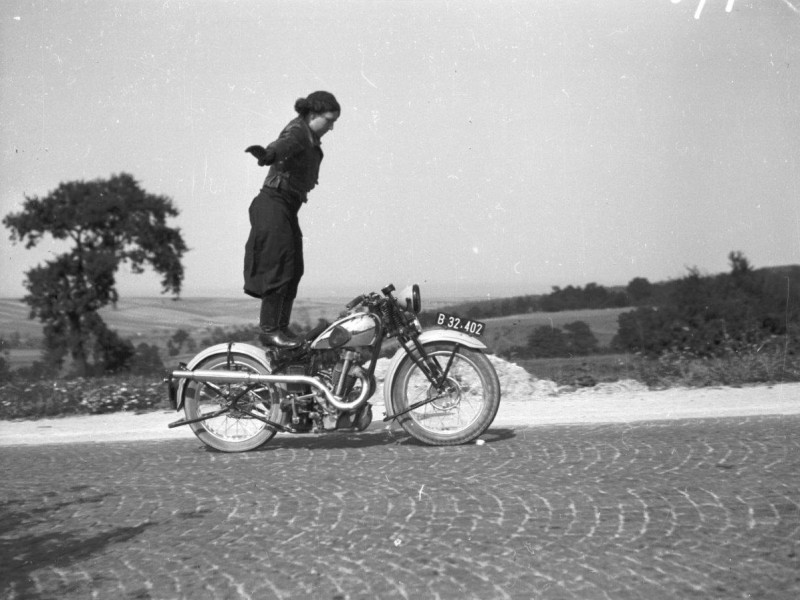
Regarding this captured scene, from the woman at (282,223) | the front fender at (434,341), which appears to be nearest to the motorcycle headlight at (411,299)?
the front fender at (434,341)

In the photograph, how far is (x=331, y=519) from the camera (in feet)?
15.8

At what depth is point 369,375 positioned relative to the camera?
21.9 ft

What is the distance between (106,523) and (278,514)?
861 millimetres

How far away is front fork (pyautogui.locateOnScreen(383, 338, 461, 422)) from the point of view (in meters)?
6.66

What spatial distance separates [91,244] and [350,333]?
20796 mm

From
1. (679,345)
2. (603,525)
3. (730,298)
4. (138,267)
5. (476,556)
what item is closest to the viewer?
(476,556)

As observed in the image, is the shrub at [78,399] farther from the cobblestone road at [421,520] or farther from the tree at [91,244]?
the tree at [91,244]

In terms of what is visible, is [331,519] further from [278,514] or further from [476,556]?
[476,556]

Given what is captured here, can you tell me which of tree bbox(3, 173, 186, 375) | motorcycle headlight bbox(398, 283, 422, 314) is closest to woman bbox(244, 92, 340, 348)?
motorcycle headlight bbox(398, 283, 422, 314)

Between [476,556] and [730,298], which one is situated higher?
[730,298]

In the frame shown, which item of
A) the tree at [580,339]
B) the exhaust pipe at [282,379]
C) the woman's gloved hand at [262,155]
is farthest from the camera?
the tree at [580,339]

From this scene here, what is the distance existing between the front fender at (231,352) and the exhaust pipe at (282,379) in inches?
3.4

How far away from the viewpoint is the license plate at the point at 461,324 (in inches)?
266

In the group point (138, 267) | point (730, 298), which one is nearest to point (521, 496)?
point (730, 298)
